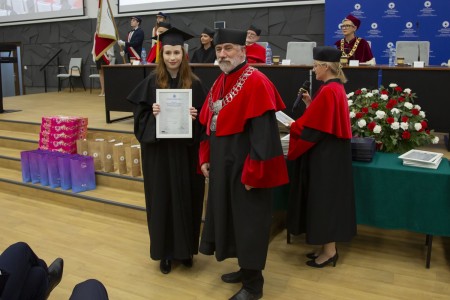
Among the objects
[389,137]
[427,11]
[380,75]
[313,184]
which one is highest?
[427,11]

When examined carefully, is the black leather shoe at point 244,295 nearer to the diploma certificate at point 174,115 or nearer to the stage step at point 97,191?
the diploma certificate at point 174,115

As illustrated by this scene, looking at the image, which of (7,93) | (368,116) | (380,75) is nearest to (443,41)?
(380,75)

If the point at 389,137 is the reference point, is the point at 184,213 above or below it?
below

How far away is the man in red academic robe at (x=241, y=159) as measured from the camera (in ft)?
8.50

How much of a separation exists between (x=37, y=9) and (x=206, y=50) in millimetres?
7462

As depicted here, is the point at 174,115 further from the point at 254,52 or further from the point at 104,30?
the point at 104,30

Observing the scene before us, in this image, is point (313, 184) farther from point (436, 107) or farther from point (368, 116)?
point (436, 107)

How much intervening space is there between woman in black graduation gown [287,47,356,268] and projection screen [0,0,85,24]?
10075 millimetres

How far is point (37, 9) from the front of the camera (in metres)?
12.6

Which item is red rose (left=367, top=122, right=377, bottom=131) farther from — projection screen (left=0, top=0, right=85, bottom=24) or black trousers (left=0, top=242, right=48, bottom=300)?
projection screen (left=0, top=0, right=85, bottom=24)

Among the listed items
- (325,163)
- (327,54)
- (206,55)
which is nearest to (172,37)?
(327,54)

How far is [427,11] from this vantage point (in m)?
7.55

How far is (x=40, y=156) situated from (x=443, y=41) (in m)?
6.38

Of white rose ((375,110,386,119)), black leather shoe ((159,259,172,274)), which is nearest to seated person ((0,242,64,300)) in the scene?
black leather shoe ((159,259,172,274))
